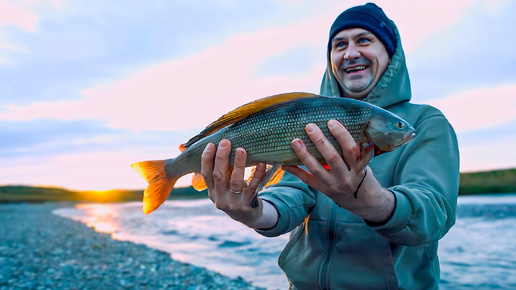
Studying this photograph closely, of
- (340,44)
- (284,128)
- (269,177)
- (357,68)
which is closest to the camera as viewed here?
(284,128)

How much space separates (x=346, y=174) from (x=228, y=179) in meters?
0.85

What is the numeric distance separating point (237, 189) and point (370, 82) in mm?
1733

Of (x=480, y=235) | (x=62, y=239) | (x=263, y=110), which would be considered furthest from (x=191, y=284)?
(x=480, y=235)

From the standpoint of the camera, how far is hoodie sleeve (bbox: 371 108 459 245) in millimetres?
2668

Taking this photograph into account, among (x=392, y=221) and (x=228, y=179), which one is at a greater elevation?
(x=228, y=179)

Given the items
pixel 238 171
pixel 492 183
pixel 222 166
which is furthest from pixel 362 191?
pixel 492 183

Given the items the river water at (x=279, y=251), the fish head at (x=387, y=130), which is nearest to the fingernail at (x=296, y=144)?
the fish head at (x=387, y=130)

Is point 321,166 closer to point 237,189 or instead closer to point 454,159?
point 237,189

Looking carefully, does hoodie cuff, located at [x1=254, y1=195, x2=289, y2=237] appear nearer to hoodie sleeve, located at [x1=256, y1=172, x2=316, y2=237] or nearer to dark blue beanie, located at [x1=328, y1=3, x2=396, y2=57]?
hoodie sleeve, located at [x1=256, y1=172, x2=316, y2=237]

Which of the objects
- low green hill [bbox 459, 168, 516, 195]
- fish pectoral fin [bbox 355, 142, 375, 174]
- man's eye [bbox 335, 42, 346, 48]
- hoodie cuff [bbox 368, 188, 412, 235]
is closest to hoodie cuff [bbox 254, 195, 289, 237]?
hoodie cuff [bbox 368, 188, 412, 235]

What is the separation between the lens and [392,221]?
2623 mm

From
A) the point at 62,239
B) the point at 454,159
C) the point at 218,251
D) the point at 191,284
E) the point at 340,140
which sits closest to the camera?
the point at 340,140

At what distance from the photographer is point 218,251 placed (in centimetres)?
1426

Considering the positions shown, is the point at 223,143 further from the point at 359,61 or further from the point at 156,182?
the point at 359,61
